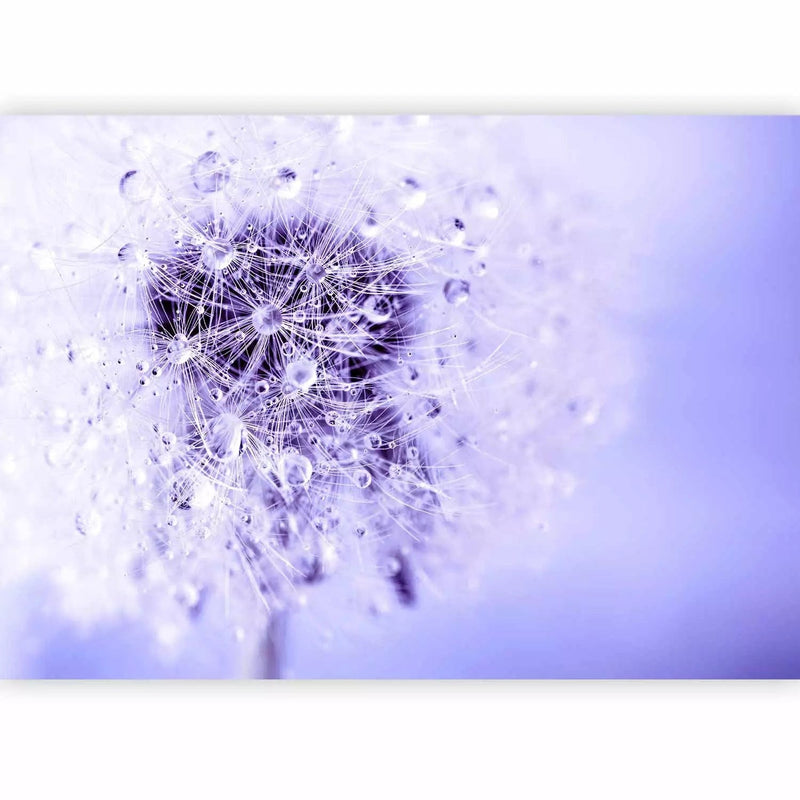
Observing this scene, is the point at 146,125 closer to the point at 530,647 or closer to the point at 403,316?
the point at 403,316

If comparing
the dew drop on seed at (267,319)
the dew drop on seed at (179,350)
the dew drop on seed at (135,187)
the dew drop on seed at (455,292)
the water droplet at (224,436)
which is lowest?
the water droplet at (224,436)

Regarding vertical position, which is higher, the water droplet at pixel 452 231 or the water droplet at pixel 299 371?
the water droplet at pixel 452 231

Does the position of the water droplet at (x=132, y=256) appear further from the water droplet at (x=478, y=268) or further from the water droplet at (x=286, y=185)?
the water droplet at (x=478, y=268)

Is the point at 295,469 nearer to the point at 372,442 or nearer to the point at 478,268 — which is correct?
the point at 372,442

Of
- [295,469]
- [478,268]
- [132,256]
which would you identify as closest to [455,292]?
[478,268]

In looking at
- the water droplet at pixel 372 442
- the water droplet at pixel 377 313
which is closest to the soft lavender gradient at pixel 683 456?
Result: the water droplet at pixel 372 442

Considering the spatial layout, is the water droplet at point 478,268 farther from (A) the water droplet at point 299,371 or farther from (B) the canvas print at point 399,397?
(A) the water droplet at point 299,371
